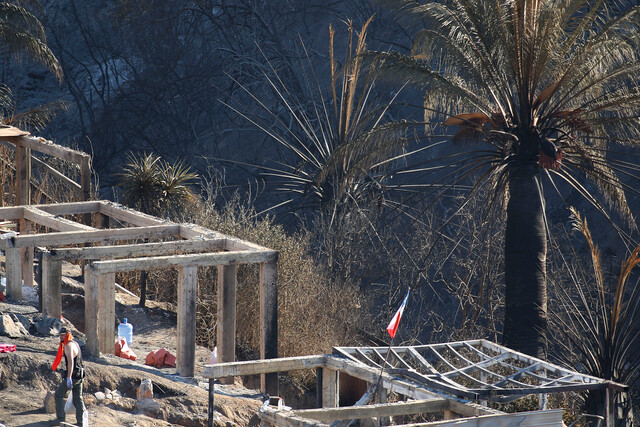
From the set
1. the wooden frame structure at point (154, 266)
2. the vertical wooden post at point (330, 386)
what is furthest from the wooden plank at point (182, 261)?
the vertical wooden post at point (330, 386)

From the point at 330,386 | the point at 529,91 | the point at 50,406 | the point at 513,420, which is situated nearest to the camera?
the point at 513,420

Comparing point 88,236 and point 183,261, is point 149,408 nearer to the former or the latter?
point 183,261

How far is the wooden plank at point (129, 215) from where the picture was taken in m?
15.1

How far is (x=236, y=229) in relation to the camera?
2197cm

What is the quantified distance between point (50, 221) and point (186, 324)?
3.79 m

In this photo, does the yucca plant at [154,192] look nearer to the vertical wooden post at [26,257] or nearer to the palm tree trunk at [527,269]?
the vertical wooden post at [26,257]

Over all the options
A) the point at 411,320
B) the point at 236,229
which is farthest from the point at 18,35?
the point at 411,320

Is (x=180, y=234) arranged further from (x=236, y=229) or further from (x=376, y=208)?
(x=376, y=208)

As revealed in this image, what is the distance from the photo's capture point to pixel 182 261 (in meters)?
12.5

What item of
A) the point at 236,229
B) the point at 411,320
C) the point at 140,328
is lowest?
the point at 411,320

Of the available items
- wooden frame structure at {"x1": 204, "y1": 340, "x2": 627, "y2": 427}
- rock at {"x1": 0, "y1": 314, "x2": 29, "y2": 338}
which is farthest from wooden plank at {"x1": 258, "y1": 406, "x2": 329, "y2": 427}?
rock at {"x1": 0, "y1": 314, "x2": 29, "y2": 338}

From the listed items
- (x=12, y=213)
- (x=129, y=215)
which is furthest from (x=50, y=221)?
(x=129, y=215)

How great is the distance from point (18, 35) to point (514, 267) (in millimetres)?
15170

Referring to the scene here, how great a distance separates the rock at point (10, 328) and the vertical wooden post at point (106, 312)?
99 centimetres
